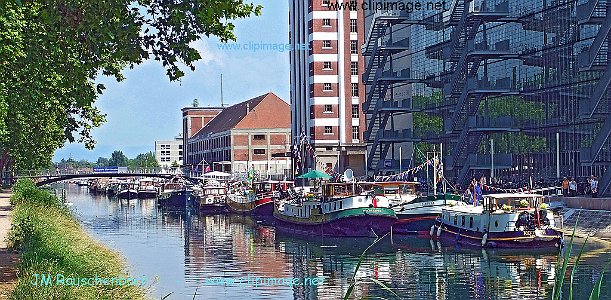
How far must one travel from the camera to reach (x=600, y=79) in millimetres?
61312

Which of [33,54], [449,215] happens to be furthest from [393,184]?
[33,54]

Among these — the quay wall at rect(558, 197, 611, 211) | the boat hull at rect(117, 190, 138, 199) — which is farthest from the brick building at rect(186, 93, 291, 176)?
the quay wall at rect(558, 197, 611, 211)

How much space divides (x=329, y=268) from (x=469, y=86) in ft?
117

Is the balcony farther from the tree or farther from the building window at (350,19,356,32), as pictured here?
the tree

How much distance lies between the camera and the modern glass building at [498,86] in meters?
65.1

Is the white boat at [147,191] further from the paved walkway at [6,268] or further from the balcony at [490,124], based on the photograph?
the paved walkway at [6,268]

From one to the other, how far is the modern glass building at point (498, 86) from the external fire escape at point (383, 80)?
12cm

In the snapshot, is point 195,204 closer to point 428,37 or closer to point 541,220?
point 428,37

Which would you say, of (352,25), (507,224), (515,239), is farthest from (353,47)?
(515,239)

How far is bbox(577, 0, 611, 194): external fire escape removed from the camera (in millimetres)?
60219

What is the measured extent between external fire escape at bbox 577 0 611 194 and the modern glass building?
0.07m

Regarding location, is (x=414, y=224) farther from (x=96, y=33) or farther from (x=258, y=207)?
(x=96, y=33)

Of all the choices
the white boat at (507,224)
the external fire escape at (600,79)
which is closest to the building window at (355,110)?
the external fire escape at (600,79)

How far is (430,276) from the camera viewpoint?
39875mm
